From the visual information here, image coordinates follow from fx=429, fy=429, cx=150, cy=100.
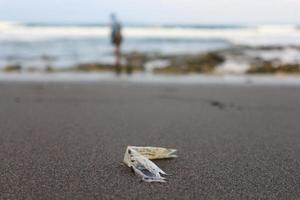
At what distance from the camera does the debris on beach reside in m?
2.54

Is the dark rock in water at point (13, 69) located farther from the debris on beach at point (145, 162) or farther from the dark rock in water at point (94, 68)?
the debris on beach at point (145, 162)

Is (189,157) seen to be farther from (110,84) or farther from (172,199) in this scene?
(110,84)

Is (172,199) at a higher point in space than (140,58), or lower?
higher

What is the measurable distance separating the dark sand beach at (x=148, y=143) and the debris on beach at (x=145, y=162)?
0.17ft

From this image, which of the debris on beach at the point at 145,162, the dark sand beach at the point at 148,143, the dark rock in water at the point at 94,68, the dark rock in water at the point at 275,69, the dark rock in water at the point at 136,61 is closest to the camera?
the dark sand beach at the point at 148,143

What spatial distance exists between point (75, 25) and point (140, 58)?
3244 centimetres

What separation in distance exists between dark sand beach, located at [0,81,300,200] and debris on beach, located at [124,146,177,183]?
5 centimetres

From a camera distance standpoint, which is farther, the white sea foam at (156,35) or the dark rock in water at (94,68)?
the white sea foam at (156,35)

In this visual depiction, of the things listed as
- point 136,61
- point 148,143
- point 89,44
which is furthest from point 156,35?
point 148,143

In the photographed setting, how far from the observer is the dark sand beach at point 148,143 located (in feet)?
7.89

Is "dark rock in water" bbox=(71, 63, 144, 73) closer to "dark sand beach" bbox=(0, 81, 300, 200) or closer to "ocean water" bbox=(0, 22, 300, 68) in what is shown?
"ocean water" bbox=(0, 22, 300, 68)

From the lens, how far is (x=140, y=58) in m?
14.8

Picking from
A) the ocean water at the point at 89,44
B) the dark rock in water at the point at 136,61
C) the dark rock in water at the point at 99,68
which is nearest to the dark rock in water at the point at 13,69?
the ocean water at the point at 89,44

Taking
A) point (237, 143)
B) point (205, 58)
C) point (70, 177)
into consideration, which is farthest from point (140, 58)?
point (70, 177)
